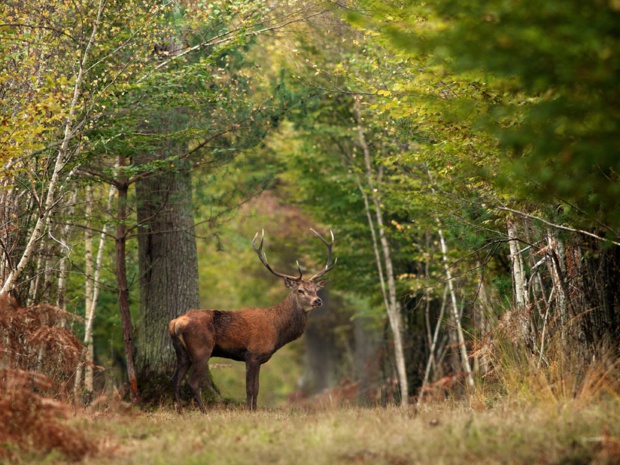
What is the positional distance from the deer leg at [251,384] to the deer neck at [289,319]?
67cm

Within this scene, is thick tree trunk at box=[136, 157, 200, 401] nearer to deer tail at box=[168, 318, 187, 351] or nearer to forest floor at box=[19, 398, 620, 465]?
deer tail at box=[168, 318, 187, 351]

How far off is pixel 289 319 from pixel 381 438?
577 centimetres

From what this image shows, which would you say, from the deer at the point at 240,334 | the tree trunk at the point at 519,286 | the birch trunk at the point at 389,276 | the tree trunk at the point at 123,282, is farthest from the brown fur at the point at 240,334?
the birch trunk at the point at 389,276

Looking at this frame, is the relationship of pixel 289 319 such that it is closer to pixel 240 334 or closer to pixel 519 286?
pixel 240 334

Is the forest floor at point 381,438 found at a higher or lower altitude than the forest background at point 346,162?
lower

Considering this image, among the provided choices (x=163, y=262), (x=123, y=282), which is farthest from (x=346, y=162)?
(x=123, y=282)

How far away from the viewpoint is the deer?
11.4 metres

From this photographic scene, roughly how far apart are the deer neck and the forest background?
5.93ft

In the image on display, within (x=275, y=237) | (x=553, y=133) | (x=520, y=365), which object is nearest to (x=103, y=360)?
(x=275, y=237)

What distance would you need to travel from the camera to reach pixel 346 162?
20.6 m

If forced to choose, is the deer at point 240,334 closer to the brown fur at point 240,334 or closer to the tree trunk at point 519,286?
the brown fur at point 240,334

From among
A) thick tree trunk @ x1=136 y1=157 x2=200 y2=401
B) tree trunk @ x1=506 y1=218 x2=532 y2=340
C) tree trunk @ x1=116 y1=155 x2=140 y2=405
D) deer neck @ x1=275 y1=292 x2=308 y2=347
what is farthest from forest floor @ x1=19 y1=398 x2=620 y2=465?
thick tree trunk @ x1=136 y1=157 x2=200 y2=401

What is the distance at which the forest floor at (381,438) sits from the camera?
6.19m

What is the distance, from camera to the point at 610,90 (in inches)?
214
